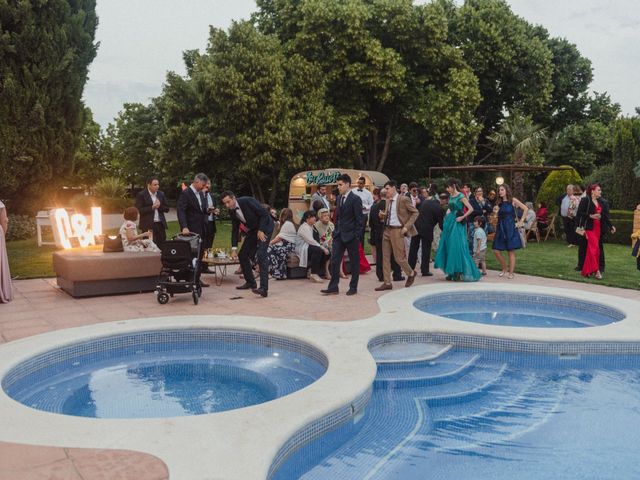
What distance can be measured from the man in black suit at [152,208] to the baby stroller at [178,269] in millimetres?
2185

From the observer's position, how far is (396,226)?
8.82m

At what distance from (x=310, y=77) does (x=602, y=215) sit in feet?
55.2

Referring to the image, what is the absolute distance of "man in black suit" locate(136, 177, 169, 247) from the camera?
9828 mm

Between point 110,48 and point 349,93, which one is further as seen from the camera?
point 349,93

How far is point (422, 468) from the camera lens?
142 inches

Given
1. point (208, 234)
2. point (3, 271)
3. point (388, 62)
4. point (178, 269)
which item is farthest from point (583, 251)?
point (388, 62)

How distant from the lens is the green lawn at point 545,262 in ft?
34.6

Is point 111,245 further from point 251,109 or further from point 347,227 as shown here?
point 251,109

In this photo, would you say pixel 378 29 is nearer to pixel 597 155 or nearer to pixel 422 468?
pixel 597 155

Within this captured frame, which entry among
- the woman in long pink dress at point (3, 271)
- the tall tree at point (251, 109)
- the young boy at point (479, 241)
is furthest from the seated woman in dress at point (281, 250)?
the tall tree at point (251, 109)

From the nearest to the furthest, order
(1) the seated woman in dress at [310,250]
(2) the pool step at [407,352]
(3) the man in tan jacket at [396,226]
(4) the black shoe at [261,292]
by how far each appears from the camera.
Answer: (2) the pool step at [407,352] < (4) the black shoe at [261,292] < (3) the man in tan jacket at [396,226] < (1) the seated woman in dress at [310,250]

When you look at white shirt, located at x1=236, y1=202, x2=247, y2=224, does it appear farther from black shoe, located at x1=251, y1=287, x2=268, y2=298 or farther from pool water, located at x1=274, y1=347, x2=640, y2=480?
pool water, located at x1=274, y1=347, x2=640, y2=480

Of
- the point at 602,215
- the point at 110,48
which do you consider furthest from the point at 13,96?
the point at 602,215

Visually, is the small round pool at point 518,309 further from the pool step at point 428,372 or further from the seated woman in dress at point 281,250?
the seated woman in dress at point 281,250
